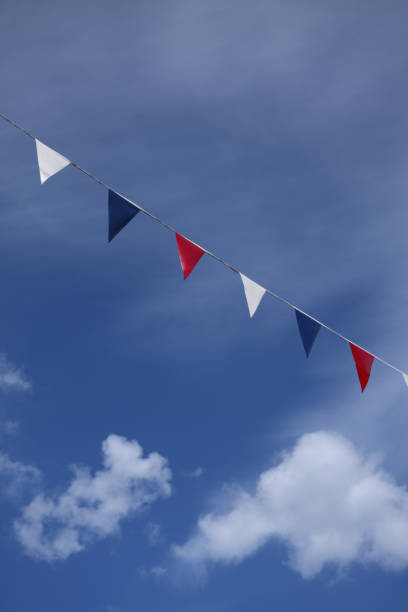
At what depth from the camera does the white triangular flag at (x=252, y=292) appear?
26.6 feet

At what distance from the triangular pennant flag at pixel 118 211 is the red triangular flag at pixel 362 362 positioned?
14.8 ft

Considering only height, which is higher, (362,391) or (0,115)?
(362,391)

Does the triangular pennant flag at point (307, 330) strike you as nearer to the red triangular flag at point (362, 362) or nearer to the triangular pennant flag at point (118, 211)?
the red triangular flag at point (362, 362)

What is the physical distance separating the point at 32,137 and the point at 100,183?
4.02 feet

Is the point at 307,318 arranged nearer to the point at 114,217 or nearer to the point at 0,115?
the point at 114,217

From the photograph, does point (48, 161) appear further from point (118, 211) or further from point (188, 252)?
point (188, 252)

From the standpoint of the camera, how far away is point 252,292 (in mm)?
8148

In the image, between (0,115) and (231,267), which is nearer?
(0,115)

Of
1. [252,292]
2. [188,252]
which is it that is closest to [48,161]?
[188,252]

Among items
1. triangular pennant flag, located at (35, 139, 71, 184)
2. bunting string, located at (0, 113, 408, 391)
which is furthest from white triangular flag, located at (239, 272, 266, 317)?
triangular pennant flag, located at (35, 139, 71, 184)

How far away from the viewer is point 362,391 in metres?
8.64

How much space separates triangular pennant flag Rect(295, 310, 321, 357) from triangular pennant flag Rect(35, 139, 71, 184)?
4.57 meters

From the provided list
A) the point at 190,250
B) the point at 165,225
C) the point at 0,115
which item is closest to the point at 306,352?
the point at 190,250

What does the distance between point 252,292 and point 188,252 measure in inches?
49.2
